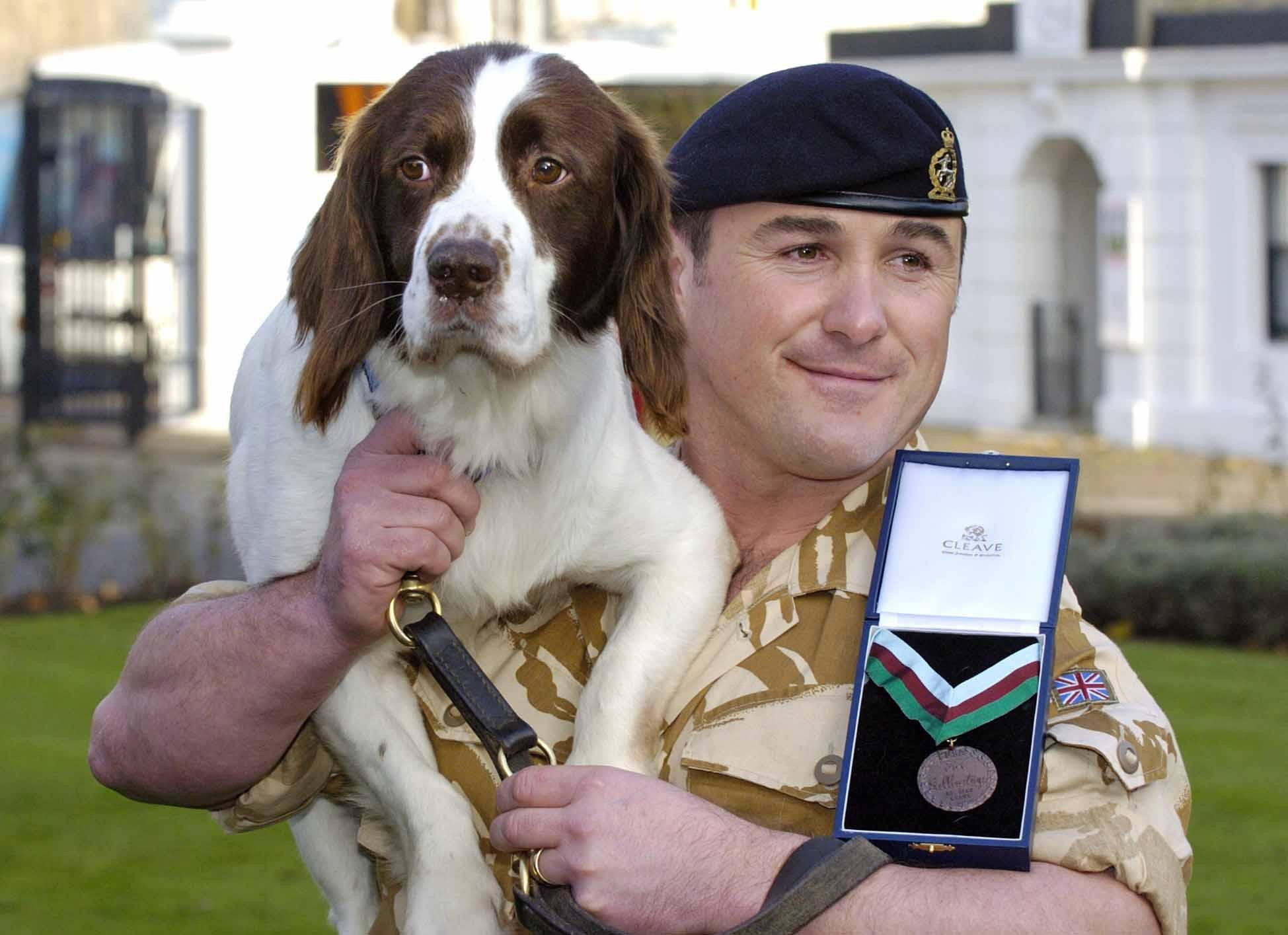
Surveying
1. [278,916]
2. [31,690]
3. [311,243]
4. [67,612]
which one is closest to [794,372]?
[311,243]

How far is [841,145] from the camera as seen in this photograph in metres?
2.79

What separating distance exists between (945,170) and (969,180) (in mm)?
17306

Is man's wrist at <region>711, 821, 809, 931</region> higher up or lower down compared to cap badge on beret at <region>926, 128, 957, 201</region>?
lower down

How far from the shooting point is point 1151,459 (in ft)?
56.5

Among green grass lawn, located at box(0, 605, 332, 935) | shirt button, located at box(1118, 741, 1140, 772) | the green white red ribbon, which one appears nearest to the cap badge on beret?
the green white red ribbon

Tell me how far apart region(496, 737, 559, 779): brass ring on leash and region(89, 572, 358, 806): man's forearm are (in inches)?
11.9

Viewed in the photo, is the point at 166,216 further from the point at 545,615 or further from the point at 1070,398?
the point at 545,615

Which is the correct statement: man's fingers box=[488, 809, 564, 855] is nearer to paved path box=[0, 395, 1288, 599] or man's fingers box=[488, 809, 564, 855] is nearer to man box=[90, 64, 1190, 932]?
man box=[90, 64, 1190, 932]

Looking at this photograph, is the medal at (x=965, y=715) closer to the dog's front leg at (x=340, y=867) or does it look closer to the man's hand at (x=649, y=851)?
the man's hand at (x=649, y=851)

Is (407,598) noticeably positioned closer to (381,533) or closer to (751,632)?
(381,533)

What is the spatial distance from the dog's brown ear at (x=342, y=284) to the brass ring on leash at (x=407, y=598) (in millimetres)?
317

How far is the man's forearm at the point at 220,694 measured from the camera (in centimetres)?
284

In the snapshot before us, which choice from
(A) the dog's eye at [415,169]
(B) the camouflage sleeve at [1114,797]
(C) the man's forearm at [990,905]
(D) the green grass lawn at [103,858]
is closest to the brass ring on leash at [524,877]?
(C) the man's forearm at [990,905]

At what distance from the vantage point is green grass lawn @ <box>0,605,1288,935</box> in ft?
20.9
